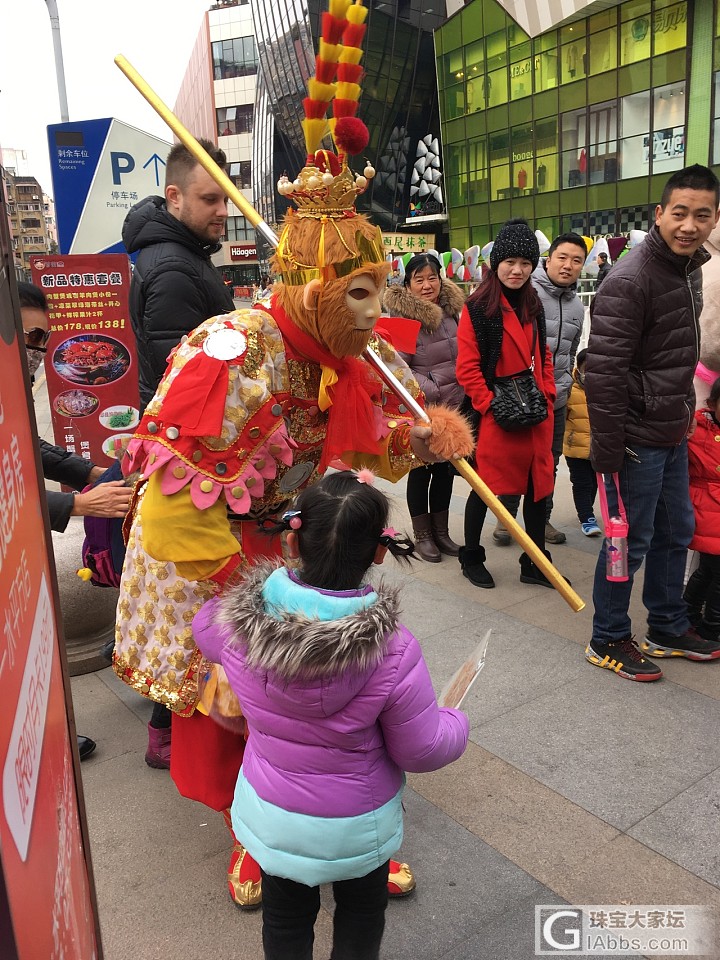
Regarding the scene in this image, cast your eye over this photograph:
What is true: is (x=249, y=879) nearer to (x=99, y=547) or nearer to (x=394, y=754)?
(x=394, y=754)

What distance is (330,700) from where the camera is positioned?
1.47m

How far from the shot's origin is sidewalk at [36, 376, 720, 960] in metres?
2.06

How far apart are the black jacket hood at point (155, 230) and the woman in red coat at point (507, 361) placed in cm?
165

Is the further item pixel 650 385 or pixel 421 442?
pixel 650 385

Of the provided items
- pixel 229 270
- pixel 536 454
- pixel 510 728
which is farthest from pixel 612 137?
pixel 229 270

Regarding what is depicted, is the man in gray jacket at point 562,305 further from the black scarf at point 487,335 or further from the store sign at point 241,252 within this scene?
the store sign at point 241,252

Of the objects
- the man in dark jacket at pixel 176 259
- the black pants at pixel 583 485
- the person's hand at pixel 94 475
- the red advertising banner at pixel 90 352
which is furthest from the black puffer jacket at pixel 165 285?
the black pants at pixel 583 485

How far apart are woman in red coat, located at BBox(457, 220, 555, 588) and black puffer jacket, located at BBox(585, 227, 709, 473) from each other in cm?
103

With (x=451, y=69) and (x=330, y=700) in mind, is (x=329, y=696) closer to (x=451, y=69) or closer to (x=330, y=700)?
(x=330, y=700)

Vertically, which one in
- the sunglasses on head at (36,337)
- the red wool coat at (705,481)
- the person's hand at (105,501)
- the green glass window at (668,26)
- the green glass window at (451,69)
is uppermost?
the green glass window at (451,69)

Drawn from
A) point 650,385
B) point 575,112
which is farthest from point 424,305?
point 575,112

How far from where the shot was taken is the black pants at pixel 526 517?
14.1 ft

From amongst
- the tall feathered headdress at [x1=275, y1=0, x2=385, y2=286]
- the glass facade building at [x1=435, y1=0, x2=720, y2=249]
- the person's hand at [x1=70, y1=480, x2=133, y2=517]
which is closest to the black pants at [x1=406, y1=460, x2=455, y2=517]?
the person's hand at [x1=70, y1=480, x2=133, y2=517]

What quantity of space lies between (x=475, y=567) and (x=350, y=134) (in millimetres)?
2918
